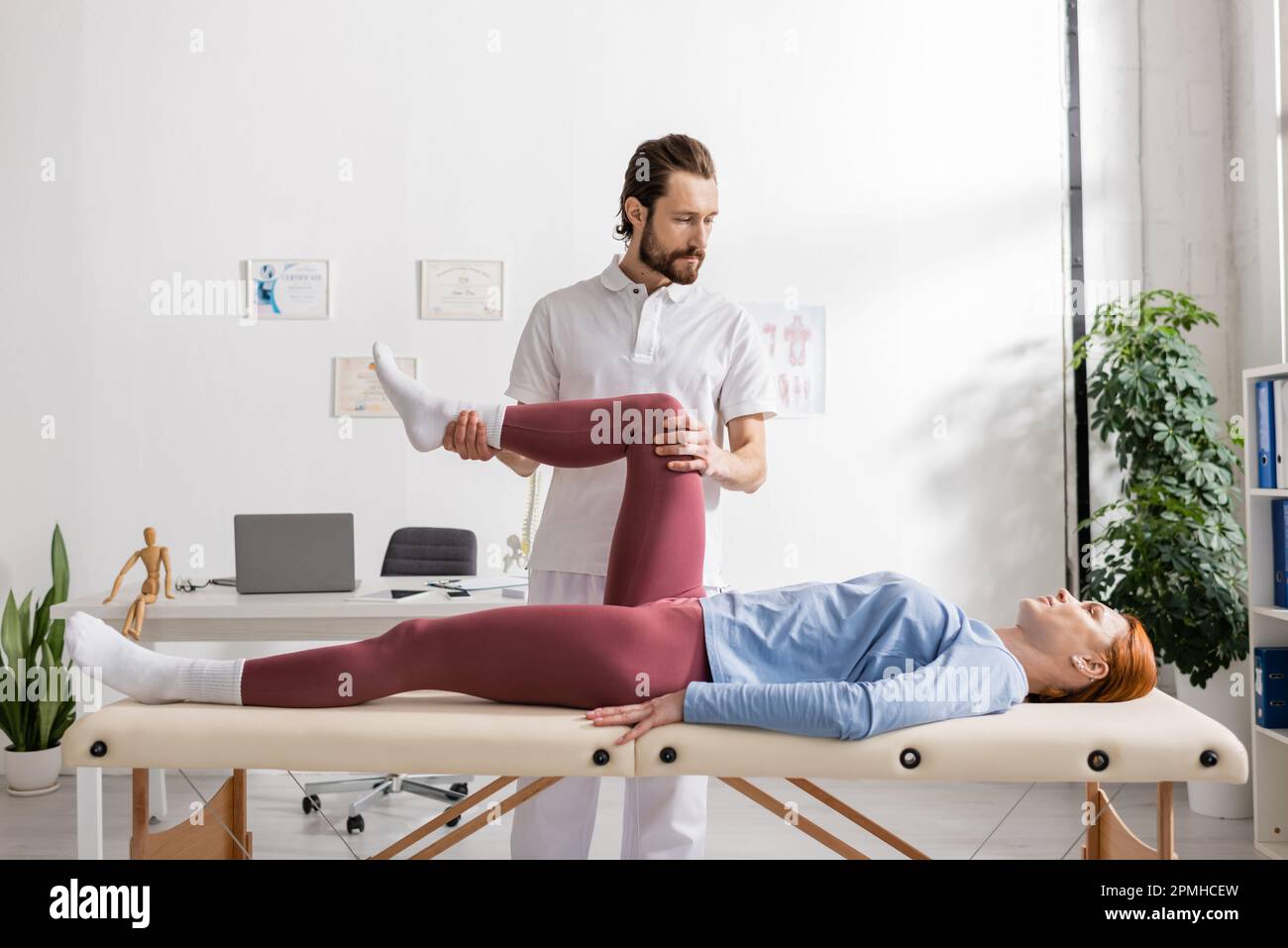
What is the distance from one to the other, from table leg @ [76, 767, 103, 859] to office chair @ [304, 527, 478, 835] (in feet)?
3.09

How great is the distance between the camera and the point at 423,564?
330cm

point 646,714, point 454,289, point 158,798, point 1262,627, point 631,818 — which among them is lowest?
point 158,798

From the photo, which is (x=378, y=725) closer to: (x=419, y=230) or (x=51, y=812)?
(x=51, y=812)

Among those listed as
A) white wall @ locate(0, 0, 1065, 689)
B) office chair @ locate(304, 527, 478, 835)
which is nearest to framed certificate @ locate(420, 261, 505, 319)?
white wall @ locate(0, 0, 1065, 689)

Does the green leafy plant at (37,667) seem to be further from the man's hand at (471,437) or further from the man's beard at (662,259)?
the man's beard at (662,259)

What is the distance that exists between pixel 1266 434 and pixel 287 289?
10.1 ft

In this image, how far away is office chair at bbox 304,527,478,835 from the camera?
3.10m

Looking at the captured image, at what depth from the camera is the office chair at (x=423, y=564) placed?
10.2 ft

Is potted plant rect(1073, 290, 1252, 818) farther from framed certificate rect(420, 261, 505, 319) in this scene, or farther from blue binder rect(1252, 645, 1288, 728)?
framed certificate rect(420, 261, 505, 319)

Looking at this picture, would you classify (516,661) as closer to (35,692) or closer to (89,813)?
(89,813)

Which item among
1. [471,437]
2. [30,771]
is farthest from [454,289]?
[30,771]

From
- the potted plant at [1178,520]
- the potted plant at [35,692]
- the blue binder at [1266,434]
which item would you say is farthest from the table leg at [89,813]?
the blue binder at [1266,434]

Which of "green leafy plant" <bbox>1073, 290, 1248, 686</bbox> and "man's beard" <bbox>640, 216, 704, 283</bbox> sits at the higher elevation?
"man's beard" <bbox>640, 216, 704, 283</bbox>
